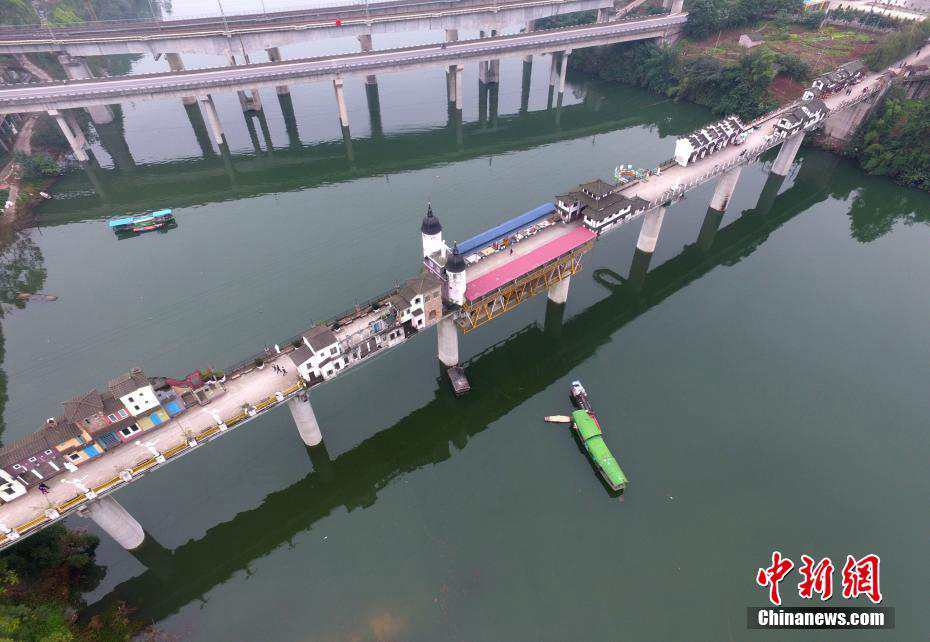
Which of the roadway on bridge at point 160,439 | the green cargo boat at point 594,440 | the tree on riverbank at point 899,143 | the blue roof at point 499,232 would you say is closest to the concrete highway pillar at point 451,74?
the blue roof at point 499,232

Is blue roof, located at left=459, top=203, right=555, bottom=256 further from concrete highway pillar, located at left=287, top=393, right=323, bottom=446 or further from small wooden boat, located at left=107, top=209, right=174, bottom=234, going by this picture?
small wooden boat, located at left=107, top=209, right=174, bottom=234

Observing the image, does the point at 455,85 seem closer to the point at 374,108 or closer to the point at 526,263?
the point at 374,108

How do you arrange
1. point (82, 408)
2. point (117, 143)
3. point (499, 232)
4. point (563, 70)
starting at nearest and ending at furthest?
point (82, 408) → point (499, 232) → point (117, 143) → point (563, 70)

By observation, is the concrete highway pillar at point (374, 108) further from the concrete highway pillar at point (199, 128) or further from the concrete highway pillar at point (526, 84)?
the concrete highway pillar at point (199, 128)

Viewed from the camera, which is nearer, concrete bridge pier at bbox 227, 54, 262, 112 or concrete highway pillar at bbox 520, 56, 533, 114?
concrete bridge pier at bbox 227, 54, 262, 112

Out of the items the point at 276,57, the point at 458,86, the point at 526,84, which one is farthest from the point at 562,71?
the point at 276,57

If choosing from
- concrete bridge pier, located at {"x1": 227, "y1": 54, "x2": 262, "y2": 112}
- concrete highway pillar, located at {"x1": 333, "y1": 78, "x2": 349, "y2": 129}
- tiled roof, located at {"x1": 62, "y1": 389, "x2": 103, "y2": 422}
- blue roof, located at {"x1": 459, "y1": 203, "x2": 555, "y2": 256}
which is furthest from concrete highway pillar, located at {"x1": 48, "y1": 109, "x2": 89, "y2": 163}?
blue roof, located at {"x1": 459, "y1": 203, "x2": 555, "y2": 256}
